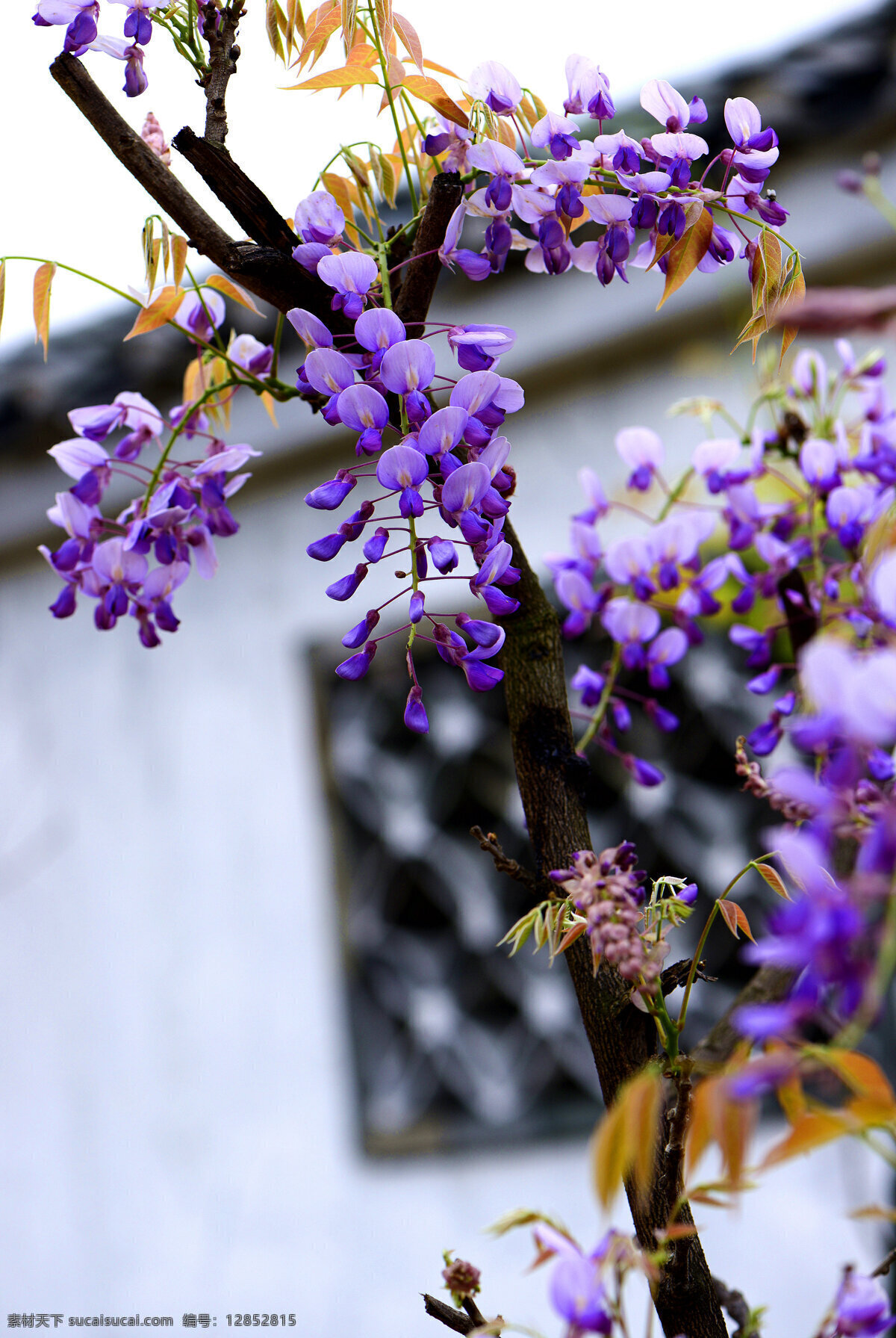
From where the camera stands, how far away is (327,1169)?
76.3 inches

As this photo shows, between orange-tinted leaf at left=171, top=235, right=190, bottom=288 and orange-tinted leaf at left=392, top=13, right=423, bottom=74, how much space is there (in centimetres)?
14

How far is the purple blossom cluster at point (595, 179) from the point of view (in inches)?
18.4

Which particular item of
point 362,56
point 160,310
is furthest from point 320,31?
point 160,310

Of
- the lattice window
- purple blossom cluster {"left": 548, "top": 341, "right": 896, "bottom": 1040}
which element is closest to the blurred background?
the lattice window

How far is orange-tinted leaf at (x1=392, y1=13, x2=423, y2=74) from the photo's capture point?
508 millimetres

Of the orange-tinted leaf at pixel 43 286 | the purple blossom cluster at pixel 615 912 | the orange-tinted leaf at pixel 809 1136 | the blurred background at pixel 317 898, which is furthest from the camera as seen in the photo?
the blurred background at pixel 317 898

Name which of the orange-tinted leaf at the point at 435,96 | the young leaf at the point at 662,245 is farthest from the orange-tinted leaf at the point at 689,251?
the orange-tinted leaf at the point at 435,96

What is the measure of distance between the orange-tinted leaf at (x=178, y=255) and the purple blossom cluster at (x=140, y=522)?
6 cm

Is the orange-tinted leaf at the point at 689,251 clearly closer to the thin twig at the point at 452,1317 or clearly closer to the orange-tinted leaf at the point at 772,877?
the orange-tinted leaf at the point at 772,877

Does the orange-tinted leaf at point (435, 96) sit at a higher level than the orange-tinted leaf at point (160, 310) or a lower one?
higher

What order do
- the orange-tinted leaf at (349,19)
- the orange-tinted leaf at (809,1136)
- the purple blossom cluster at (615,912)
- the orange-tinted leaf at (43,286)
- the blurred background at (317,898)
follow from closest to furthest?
the orange-tinted leaf at (809,1136) < the purple blossom cluster at (615,912) < the orange-tinted leaf at (349,19) < the orange-tinted leaf at (43,286) < the blurred background at (317,898)

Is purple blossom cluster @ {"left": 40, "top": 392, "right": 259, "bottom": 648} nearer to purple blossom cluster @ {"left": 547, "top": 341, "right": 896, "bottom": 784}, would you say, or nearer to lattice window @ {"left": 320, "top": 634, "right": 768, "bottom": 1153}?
purple blossom cluster @ {"left": 547, "top": 341, "right": 896, "bottom": 784}

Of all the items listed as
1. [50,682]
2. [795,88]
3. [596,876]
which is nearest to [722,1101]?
[596,876]

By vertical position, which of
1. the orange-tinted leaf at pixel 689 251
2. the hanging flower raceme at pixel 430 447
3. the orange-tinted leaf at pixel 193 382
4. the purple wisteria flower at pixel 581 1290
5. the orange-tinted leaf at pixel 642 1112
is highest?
the orange-tinted leaf at pixel 193 382
